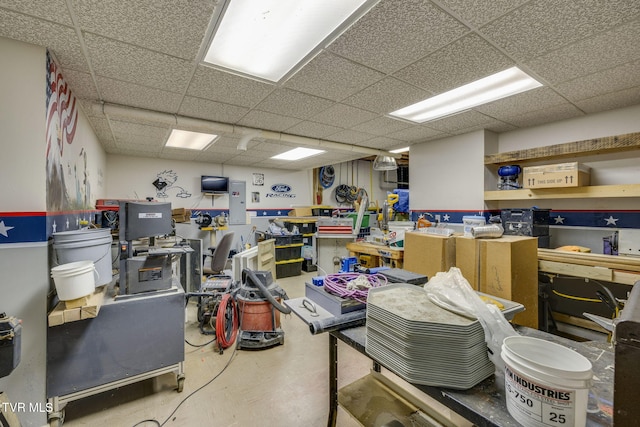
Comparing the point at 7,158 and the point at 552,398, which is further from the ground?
the point at 7,158

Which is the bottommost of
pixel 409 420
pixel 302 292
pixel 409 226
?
pixel 302 292

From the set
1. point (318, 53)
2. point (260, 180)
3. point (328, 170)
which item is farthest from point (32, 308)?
point (328, 170)

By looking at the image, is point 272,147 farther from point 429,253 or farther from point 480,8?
point 480,8

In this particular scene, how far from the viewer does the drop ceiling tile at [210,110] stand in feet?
9.34

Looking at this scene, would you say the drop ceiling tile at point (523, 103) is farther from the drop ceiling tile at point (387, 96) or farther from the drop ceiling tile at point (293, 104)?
the drop ceiling tile at point (293, 104)

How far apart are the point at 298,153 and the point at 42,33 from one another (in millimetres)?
3907

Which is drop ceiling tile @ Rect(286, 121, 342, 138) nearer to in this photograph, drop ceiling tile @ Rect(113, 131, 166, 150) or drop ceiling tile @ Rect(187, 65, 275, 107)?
drop ceiling tile @ Rect(187, 65, 275, 107)

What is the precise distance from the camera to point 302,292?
460cm

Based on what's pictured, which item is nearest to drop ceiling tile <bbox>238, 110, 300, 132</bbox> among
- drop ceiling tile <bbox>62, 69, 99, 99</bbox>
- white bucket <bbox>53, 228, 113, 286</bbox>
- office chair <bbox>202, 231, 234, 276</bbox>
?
drop ceiling tile <bbox>62, 69, 99, 99</bbox>

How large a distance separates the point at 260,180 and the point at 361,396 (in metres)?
6.05

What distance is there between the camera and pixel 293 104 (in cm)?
292

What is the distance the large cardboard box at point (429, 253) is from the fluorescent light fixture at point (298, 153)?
2875 millimetres

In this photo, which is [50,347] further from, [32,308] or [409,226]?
[409,226]

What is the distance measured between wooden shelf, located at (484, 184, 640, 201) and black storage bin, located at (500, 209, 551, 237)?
232mm
